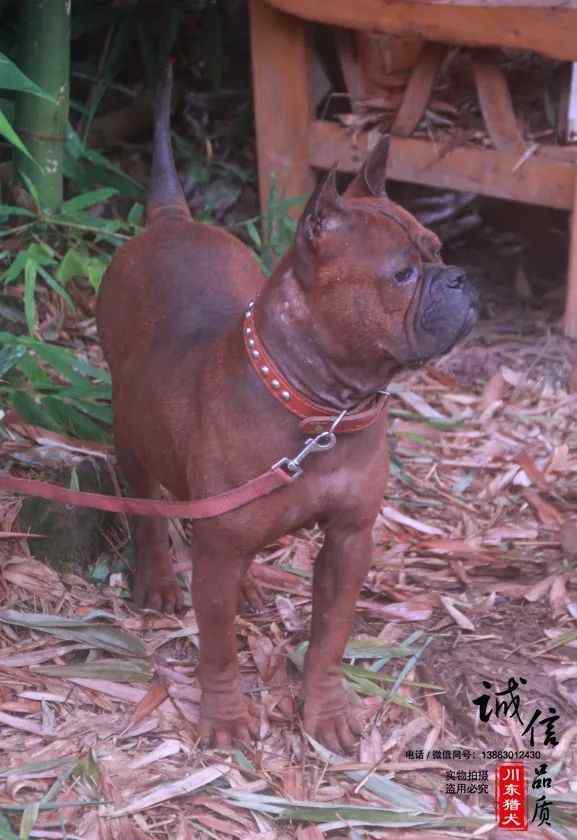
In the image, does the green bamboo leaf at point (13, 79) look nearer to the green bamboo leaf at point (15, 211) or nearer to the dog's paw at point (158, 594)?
the green bamboo leaf at point (15, 211)

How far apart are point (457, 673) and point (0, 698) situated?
1.11m

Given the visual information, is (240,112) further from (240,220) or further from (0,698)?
(0,698)

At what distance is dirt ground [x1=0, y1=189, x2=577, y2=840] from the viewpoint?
2.73 metres

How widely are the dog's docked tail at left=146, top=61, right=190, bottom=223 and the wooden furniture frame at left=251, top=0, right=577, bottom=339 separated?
1312mm

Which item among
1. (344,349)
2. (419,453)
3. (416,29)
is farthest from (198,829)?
(416,29)

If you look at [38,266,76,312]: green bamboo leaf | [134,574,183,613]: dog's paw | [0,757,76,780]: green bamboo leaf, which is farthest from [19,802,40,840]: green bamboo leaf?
[38,266,76,312]: green bamboo leaf

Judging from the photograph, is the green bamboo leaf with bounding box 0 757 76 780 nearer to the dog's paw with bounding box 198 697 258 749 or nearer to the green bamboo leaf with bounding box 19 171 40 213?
the dog's paw with bounding box 198 697 258 749

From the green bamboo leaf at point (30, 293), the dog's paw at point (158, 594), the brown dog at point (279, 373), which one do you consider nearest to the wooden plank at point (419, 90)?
the green bamboo leaf at point (30, 293)

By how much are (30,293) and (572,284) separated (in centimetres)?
188

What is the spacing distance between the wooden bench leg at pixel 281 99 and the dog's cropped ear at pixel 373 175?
2449mm

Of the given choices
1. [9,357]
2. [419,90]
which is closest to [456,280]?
[9,357]

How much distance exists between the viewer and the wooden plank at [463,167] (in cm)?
451

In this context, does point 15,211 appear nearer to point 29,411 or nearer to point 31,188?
point 31,188

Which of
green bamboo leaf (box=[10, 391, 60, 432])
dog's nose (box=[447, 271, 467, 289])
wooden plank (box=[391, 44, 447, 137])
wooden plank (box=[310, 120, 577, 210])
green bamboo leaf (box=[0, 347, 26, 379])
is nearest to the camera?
dog's nose (box=[447, 271, 467, 289])
